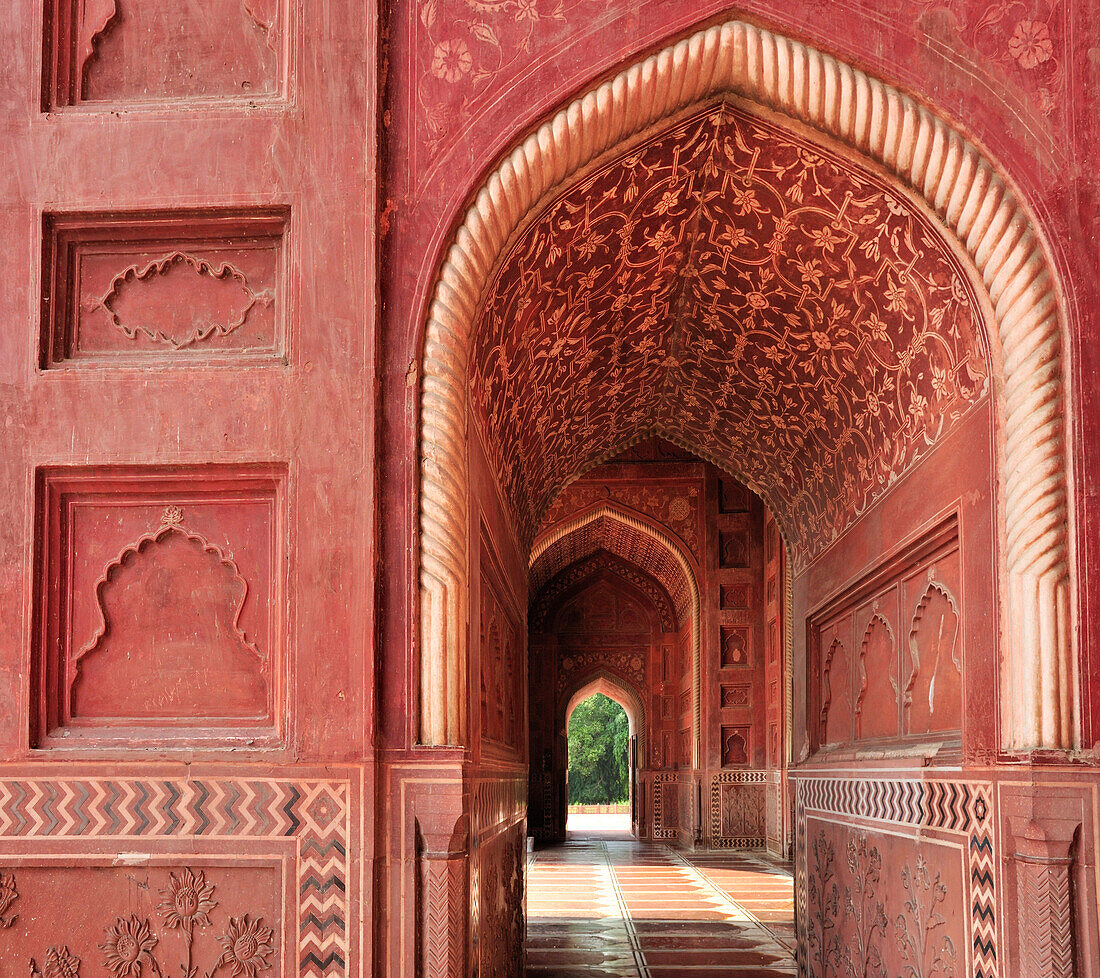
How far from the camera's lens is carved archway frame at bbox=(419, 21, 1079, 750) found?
3.55m

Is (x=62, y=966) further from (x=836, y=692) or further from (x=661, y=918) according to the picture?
(x=661, y=918)

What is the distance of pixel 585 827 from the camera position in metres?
24.8

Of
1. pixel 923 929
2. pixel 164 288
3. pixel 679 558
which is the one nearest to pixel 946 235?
pixel 923 929

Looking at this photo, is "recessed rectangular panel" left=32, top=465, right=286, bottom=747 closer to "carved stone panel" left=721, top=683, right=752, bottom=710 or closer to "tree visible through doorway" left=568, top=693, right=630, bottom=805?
"carved stone panel" left=721, top=683, right=752, bottom=710

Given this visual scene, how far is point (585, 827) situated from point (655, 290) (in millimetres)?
20902

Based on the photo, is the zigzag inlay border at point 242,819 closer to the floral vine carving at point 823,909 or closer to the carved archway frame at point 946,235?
the carved archway frame at point 946,235

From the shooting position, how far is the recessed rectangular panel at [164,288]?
3920mm

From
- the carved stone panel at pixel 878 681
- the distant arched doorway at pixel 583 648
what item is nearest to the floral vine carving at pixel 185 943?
the carved stone panel at pixel 878 681

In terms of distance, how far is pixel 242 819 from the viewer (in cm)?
365

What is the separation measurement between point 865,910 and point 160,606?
332cm

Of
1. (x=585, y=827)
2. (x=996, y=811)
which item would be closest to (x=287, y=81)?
(x=996, y=811)

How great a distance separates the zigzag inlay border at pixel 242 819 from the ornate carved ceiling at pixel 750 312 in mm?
1551

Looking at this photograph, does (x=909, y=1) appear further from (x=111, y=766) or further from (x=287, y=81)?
(x=111, y=766)

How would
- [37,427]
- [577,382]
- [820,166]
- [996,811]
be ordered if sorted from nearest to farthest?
[996,811] → [37,427] → [820,166] → [577,382]
